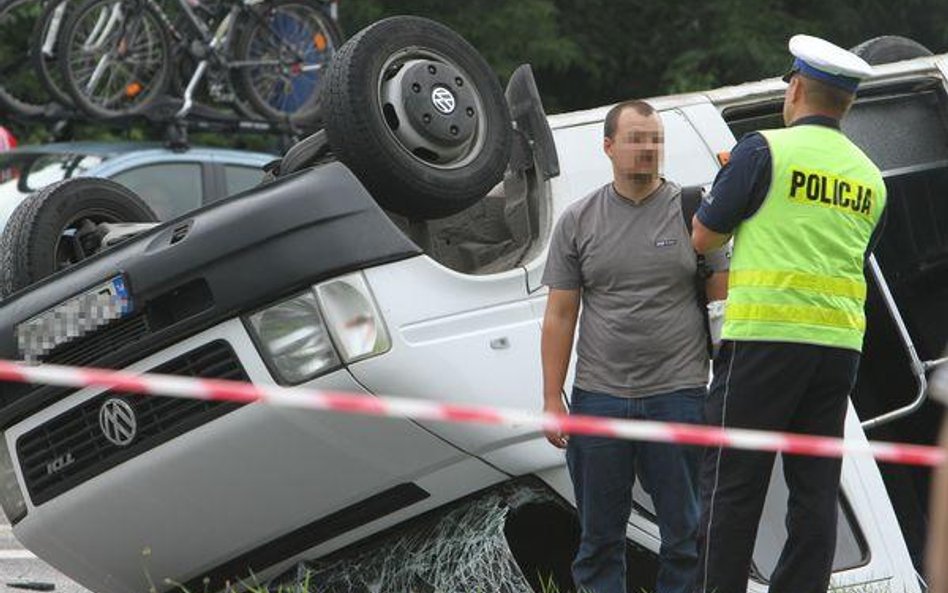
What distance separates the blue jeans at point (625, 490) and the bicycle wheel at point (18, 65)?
27.5ft

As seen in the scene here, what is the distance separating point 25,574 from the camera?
7.57 metres

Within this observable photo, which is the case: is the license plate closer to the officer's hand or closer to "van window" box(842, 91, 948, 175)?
the officer's hand

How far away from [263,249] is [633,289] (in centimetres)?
99

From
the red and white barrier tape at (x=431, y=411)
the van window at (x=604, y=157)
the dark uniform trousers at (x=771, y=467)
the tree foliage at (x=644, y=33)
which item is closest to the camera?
the red and white barrier tape at (x=431, y=411)

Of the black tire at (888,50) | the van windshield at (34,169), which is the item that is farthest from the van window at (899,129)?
the van windshield at (34,169)

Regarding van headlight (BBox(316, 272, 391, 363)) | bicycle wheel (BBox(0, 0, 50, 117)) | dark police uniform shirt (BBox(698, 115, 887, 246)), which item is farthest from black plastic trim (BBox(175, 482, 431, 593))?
bicycle wheel (BBox(0, 0, 50, 117))

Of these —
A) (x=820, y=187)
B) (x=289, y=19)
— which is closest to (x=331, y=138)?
(x=820, y=187)

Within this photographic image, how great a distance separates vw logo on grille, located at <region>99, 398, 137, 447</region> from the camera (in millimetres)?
5547

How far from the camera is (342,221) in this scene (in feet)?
18.0

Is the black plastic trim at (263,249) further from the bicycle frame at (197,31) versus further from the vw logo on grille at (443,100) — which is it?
the bicycle frame at (197,31)

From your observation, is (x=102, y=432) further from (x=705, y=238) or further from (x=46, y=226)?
(x=705, y=238)

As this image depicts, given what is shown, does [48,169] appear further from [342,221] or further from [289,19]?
[342,221]

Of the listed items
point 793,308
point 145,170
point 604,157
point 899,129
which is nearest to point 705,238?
point 793,308

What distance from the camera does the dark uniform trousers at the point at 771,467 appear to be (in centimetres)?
531
